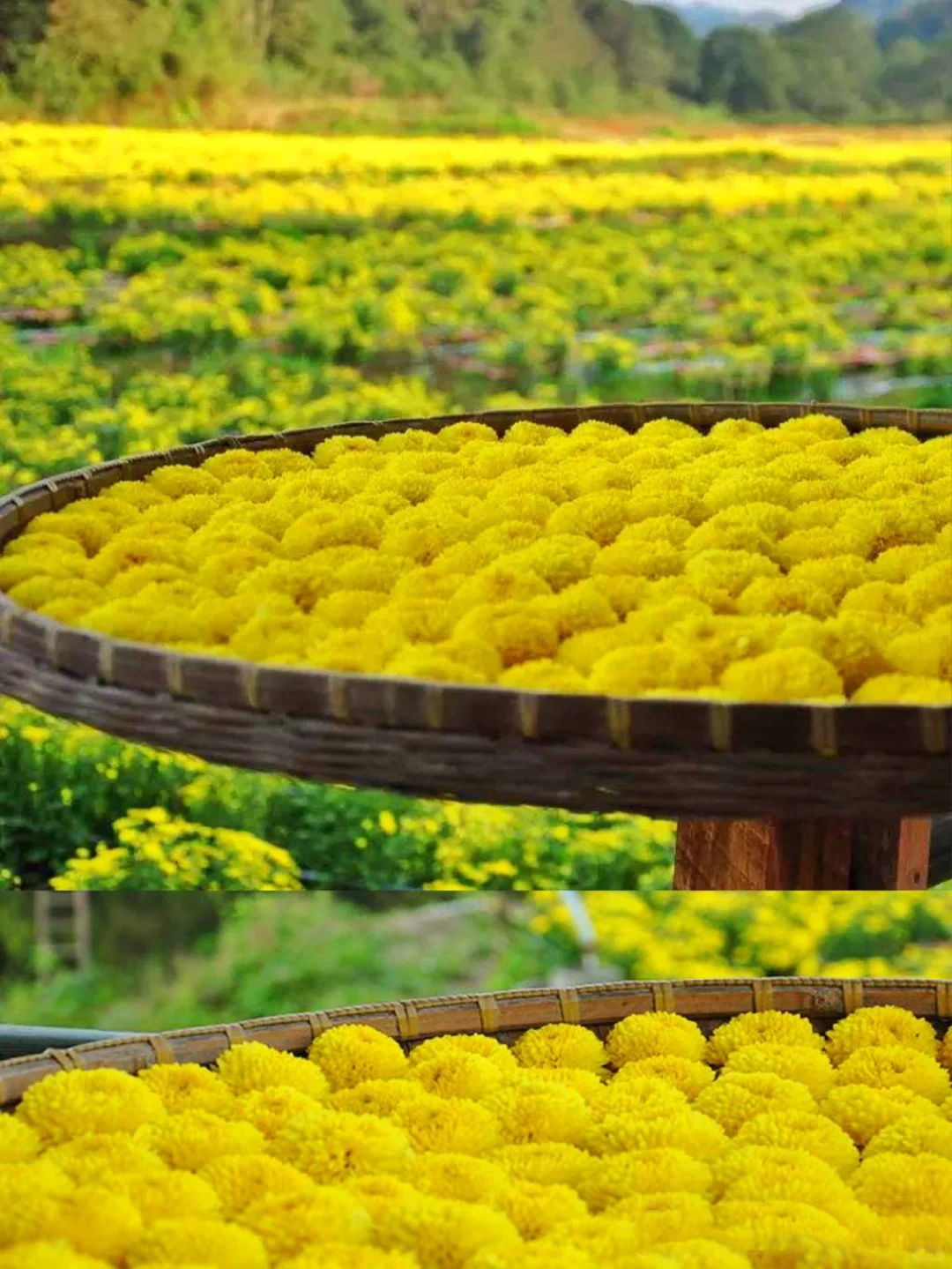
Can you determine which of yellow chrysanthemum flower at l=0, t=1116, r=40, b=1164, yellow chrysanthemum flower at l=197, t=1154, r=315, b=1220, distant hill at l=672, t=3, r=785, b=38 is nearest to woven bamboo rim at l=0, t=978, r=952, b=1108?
yellow chrysanthemum flower at l=0, t=1116, r=40, b=1164

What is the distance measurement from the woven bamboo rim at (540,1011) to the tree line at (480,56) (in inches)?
69.8

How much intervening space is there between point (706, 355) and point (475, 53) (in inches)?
25.0

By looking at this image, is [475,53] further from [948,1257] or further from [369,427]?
[948,1257]

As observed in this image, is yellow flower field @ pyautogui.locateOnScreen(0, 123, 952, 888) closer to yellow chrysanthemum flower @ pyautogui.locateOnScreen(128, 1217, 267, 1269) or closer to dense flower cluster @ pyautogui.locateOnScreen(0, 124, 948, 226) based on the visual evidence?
dense flower cluster @ pyautogui.locateOnScreen(0, 124, 948, 226)

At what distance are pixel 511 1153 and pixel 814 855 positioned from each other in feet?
2.21

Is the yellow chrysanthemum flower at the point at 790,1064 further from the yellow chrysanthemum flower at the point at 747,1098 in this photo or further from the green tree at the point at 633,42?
the green tree at the point at 633,42

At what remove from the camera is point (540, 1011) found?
6.41 feet

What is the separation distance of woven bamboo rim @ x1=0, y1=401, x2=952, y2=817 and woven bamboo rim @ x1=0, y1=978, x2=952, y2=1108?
0.41 m

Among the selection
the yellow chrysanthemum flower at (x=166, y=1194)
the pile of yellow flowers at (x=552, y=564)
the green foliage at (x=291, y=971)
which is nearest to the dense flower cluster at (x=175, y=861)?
the green foliage at (x=291, y=971)

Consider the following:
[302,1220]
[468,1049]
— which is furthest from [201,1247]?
[468,1049]

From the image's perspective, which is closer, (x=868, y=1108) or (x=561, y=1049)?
(x=868, y=1108)

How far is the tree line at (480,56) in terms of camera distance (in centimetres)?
312

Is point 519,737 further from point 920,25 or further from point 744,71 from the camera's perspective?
point 920,25

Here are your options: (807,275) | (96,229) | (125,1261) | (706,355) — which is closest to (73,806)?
(96,229)
